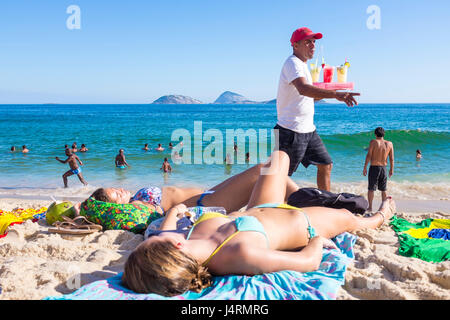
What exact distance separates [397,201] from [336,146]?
40.6 feet

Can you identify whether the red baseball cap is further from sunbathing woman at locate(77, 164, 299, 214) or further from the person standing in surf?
sunbathing woman at locate(77, 164, 299, 214)

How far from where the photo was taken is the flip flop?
3.60m

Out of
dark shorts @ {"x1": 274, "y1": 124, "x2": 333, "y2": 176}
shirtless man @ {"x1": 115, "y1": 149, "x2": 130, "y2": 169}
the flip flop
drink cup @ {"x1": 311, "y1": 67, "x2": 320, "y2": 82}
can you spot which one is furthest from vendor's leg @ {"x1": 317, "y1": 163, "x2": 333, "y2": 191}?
shirtless man @ {"x1": 115, "y1": 149, "x2": 130, "y2": 169}

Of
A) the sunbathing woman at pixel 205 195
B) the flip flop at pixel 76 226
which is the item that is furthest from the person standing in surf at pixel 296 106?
the flip flop at pixel 76 226

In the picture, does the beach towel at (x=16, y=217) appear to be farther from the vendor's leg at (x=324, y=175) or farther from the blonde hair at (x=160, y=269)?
the vendor's leg at (x=324, y=175)

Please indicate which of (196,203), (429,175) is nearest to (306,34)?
(196,203)

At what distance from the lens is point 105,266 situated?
9.38 ft

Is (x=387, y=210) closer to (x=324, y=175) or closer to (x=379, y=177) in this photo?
(x=324, y=175)

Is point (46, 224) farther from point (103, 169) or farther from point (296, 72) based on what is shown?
point (103, 169)

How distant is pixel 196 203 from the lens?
12.5 feet

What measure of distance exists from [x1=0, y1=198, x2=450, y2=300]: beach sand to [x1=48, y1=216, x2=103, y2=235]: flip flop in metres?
0.06

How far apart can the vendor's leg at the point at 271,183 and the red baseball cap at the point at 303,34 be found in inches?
61.0

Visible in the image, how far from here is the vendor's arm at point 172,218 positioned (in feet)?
9.73

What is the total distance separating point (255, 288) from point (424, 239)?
6.45ft
